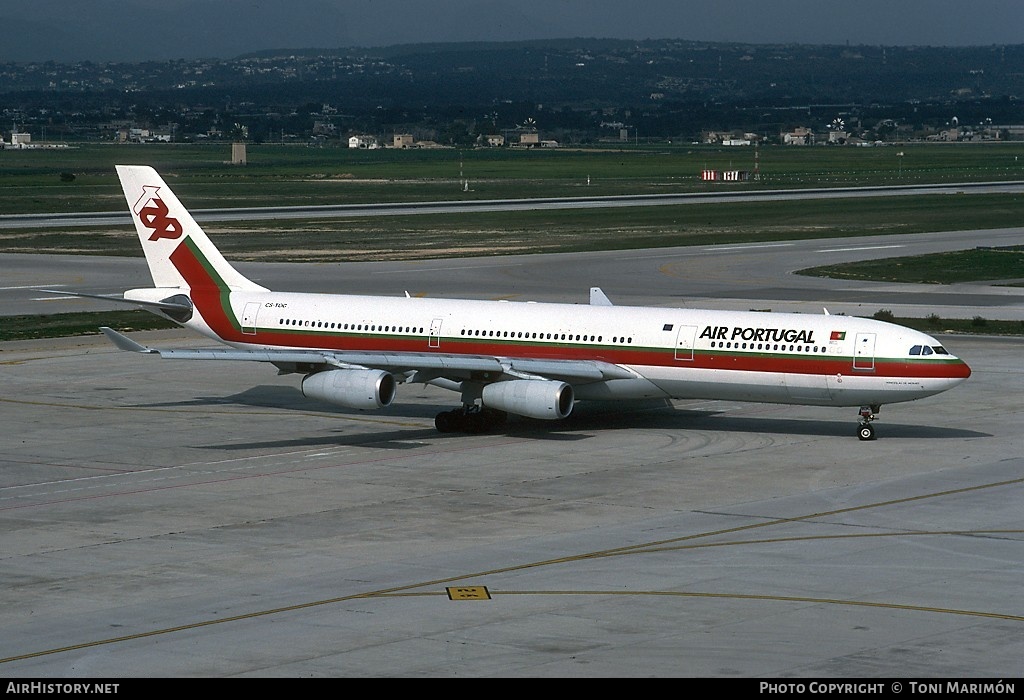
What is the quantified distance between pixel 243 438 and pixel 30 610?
20.0 m

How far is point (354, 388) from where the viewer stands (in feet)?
152

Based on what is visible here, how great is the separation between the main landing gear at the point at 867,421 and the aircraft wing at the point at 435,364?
7223 millimetres

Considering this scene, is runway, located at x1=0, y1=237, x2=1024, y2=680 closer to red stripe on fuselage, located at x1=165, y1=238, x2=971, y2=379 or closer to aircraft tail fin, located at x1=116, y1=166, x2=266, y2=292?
red stripe on fuselage, located at x1=165, y1=238, x2=971, y2=379

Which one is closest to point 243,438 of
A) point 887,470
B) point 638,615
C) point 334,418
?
point 334,418

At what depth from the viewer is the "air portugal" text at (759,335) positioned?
154 feet

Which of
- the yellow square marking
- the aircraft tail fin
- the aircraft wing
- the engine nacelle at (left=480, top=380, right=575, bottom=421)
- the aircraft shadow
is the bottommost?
the aircraft shadow

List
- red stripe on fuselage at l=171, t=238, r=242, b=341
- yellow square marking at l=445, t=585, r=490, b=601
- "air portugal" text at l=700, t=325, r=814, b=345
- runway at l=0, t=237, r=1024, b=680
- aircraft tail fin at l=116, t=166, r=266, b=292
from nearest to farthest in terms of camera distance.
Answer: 1. runway at l=0, t=237, r=1024, b=680
2. yellow square marking at l=445, t=585, r=490, b=601
3. "air portugal" text at l=700, t=325, r=814, b=345
4. red stripe on fuselage at l=171, t=238, r=242, b=341
5. aircraft tail fin at l=116, t=166, r=266, b=292

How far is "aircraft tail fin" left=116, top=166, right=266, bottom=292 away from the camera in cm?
5472

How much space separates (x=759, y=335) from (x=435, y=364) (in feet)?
33.1

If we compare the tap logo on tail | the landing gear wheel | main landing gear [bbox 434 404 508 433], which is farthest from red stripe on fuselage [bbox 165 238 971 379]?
the landing gear wheel

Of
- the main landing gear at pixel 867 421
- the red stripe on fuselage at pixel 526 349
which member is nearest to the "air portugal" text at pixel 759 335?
the red stripe on fuselage at pixel 526 349

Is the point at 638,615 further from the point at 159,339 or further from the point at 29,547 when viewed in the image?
the point at 159,339

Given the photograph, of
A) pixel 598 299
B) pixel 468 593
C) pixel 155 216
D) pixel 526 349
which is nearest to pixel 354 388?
pixel 526 349

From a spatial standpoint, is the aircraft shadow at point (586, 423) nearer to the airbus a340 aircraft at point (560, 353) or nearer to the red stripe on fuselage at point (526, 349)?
the airbus a340 aircraft at point (560, 353)
